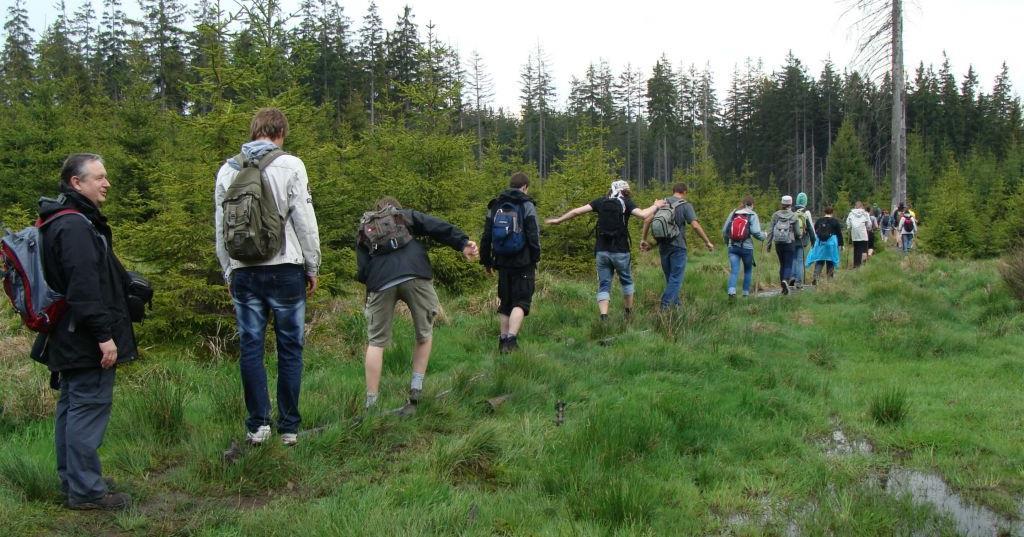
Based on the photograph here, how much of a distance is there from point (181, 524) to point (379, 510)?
996mm

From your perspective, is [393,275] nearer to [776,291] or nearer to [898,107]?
[776,291]

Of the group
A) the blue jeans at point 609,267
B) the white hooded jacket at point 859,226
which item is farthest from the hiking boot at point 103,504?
the white hooded jacket at point 859,226

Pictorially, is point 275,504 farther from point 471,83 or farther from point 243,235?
point 471,83

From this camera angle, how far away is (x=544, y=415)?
5.47m

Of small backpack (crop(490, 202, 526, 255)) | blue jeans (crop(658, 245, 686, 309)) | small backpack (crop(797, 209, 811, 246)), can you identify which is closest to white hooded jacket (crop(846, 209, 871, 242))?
small backpack (crop(797, 209, 811, 246))

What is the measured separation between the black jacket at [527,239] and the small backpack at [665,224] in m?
3.06

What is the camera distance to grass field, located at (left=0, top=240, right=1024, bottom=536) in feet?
11.8

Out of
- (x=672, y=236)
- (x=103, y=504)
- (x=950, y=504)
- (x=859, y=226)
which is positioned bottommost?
(x=950, y=504)

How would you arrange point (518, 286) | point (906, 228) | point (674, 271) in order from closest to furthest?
point (518, 286) → point (674, 271) → point (906, 228)

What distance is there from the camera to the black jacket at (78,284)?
3.45 metres

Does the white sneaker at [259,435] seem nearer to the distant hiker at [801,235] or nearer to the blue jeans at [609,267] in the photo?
the blue jeans at [609,267]

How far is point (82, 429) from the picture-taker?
3598 millimetres

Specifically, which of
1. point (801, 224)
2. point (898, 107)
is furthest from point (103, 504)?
point (898, 107)

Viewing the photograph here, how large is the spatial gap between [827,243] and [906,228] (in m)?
9.23
